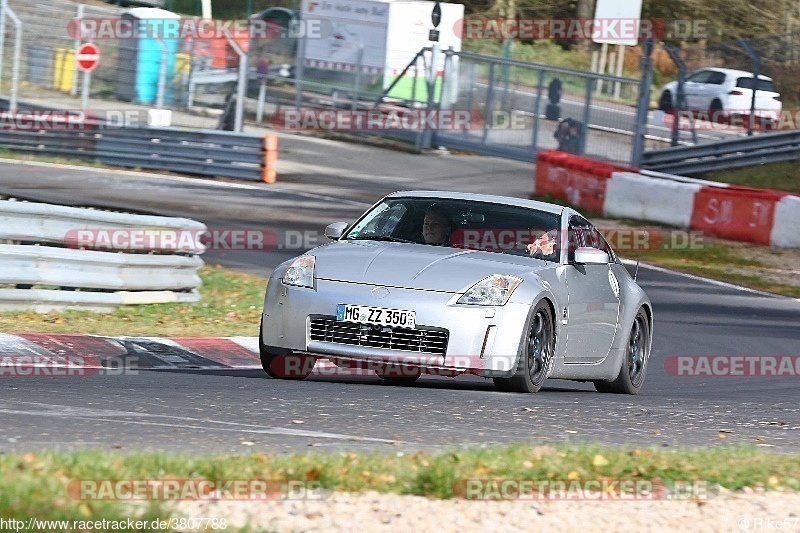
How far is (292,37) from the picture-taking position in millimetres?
37625

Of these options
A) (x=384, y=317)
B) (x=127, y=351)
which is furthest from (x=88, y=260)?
(x=384, y=317)

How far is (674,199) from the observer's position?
76.9 feet

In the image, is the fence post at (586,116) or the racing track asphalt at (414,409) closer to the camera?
the racing track asphalt at (414,409)

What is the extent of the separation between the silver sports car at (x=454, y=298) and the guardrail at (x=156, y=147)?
17.7 m

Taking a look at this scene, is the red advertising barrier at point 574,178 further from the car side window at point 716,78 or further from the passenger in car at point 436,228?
the passenger in car at point 436,228

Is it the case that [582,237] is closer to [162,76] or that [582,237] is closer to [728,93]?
[728,93]

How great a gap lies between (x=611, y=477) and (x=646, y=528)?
78cm

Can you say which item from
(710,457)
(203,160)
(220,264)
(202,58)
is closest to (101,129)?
(203,160)

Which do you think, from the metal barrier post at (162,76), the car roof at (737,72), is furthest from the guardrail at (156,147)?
the car roof at (737,72)

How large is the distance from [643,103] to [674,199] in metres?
4.97

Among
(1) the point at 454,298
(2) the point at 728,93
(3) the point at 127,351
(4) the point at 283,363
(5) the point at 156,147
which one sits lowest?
(5) the point at 156,147

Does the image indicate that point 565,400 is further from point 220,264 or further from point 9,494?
point 220,264

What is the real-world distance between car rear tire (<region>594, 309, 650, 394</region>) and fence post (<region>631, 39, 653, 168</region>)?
16.9 meters

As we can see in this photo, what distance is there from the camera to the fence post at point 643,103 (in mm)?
27719
